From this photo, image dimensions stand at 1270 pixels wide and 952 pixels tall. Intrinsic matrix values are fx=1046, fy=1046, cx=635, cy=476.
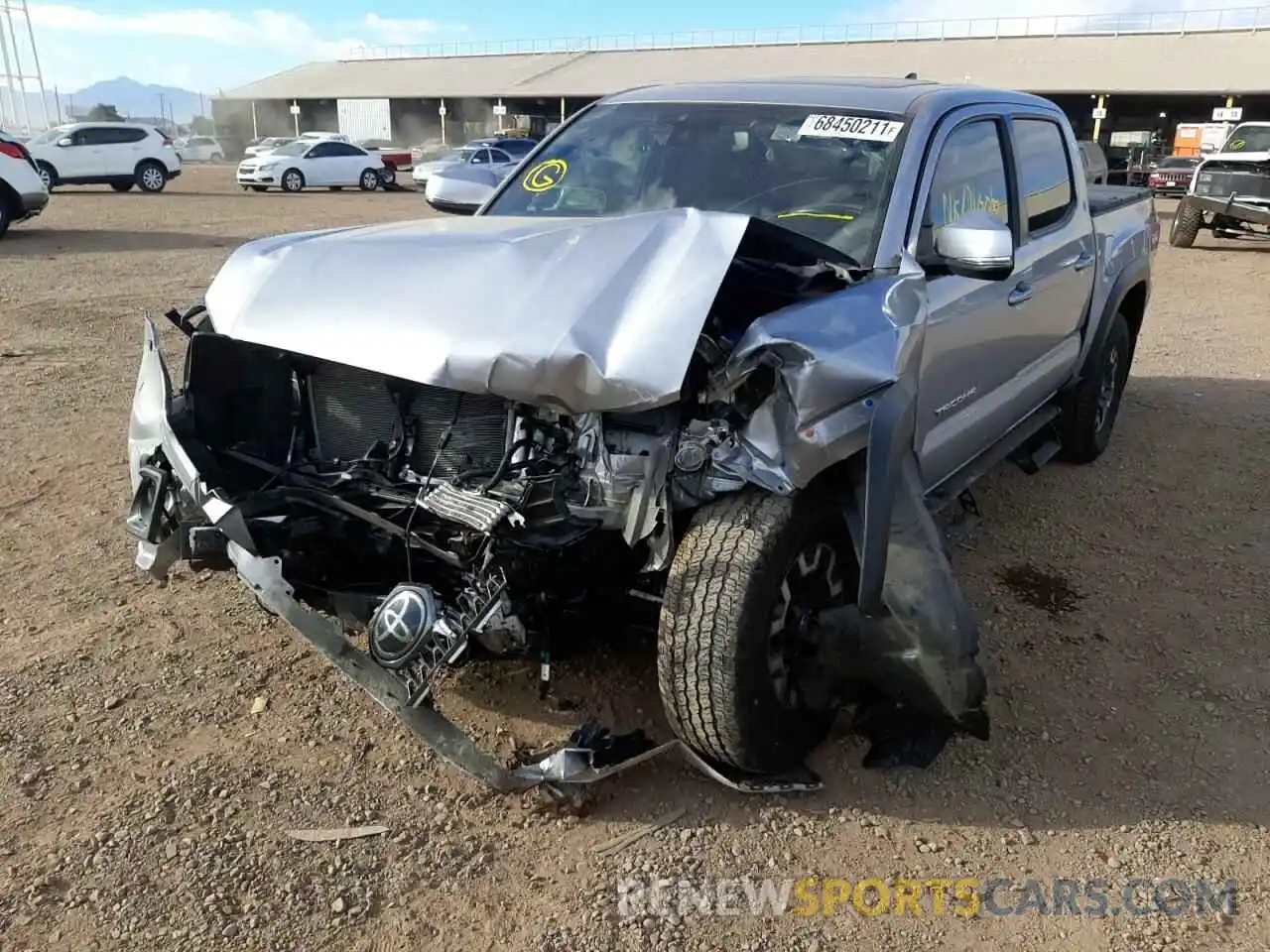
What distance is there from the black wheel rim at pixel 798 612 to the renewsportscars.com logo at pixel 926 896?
0.50 meters

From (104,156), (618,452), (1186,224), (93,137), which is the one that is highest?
Answer: (618,452)

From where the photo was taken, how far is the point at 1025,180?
4.41 meters

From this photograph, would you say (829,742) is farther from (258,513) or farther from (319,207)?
(319,207)

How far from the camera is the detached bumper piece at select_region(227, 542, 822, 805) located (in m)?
2.64

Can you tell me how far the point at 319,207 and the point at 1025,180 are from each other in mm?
20296

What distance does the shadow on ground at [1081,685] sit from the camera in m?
2.97

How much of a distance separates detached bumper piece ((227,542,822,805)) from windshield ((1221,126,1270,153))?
60.5 ft

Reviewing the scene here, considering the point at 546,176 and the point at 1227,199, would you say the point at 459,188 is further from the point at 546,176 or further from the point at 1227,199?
the point at 1227,199

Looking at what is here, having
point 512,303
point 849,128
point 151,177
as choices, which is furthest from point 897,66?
point 512,303

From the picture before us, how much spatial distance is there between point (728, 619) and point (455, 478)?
0.84 meters

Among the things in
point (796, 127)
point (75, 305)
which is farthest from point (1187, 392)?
point (75, 305)

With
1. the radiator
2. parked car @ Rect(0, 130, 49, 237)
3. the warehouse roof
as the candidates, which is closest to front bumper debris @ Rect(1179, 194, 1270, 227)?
the radiator

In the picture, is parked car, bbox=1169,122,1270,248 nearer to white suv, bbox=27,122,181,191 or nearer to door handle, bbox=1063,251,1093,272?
door handle, bbox=1063,251,1093,272

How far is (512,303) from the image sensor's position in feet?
8.79
